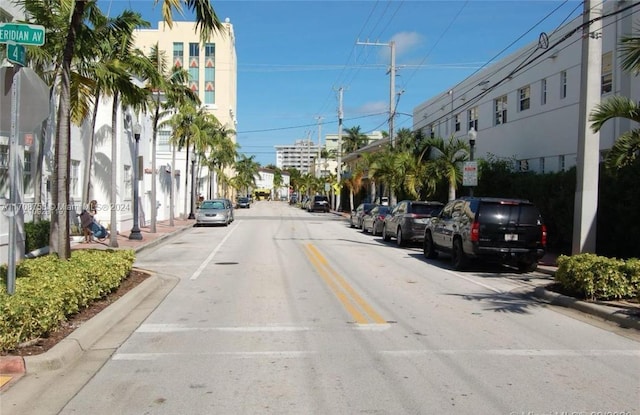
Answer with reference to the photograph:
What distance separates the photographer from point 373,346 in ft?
23.2

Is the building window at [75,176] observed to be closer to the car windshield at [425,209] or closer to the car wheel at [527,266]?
the car windshield at [425,209]

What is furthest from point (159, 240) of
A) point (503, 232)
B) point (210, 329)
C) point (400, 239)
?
point (210, 329)

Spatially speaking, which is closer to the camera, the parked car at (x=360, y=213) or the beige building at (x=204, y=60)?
the parked car at (x=360, y=213)

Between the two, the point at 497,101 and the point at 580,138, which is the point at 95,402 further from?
the point at 497,101

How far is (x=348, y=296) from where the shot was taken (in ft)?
35.3

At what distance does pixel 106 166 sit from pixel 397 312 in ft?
60.9

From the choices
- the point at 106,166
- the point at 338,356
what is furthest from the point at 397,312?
the point at 106,166

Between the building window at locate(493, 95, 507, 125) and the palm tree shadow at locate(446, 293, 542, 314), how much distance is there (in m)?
17.5

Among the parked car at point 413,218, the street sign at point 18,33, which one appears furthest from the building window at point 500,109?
the street sign at point 18,33

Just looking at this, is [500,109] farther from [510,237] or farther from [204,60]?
[204,60]

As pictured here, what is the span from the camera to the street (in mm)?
5129

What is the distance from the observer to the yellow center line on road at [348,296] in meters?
8.77

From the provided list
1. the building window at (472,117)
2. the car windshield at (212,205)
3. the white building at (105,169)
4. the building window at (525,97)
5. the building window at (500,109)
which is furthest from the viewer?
Answer: the car windshield at (212,205)

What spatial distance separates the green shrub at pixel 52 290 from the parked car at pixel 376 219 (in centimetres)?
1788
